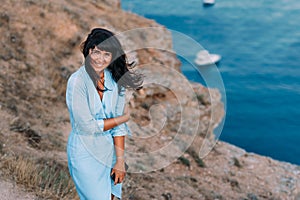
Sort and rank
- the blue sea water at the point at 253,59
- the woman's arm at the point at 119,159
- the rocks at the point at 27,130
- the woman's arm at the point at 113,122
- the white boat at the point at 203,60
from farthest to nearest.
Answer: the blue sea water at the point at 253,59
the rocks at the point at 27,130
the white boat at the point at 203,60
the woman's arm at the point at 119,159
the woman's arm at the point at 113,122

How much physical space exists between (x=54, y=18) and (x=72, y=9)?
1.53m

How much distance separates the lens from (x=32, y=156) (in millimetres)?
6199

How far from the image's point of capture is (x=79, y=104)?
9.77ft

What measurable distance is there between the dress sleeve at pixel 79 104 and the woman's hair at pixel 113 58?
0.37 ft

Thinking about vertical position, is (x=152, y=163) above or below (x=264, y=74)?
below

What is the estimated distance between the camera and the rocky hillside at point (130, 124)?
6242 mm

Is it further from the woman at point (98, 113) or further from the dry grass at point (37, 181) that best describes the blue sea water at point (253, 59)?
the woman at point (98, 113)

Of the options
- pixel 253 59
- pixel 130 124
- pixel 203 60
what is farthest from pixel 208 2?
pixel 130 124

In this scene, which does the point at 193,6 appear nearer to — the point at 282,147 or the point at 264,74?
the point at 264,74

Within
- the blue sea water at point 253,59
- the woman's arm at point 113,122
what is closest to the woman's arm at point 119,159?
the woman's arm at point 113,122

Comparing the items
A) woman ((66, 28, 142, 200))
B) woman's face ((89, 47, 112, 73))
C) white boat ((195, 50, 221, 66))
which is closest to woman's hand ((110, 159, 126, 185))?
woman ((66, 28, 142, 200))

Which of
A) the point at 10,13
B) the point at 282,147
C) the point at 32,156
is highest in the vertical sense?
the point at 10,13

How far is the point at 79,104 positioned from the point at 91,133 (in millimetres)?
227

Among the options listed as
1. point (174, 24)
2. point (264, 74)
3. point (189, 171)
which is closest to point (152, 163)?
point (189, 171)
